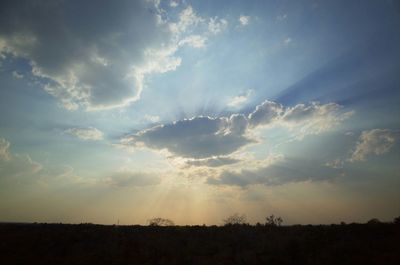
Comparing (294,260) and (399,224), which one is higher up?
(399,224)

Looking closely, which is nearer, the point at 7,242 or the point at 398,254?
the point at 398,254

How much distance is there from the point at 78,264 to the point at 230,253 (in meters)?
12.3

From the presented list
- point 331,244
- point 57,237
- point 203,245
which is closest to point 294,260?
point 331,244

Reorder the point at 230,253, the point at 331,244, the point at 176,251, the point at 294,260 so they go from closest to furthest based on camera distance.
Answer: the point at 294,260
the point at 331,244
the point at 230,253
the point at 176,251

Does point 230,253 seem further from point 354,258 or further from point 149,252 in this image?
point 354,258

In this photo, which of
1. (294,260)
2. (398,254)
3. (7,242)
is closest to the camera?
(398,254)

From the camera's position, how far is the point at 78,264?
83.5ft

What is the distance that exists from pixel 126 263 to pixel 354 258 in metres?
16.6

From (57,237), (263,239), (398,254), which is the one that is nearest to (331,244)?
(398,254)

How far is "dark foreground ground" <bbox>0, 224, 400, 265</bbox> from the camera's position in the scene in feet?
69.1

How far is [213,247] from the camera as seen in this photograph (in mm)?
26812

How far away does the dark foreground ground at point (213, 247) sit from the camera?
2106 cm

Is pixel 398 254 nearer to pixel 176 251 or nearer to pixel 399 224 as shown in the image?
pixel 399 224

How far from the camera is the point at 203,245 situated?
27.8m
